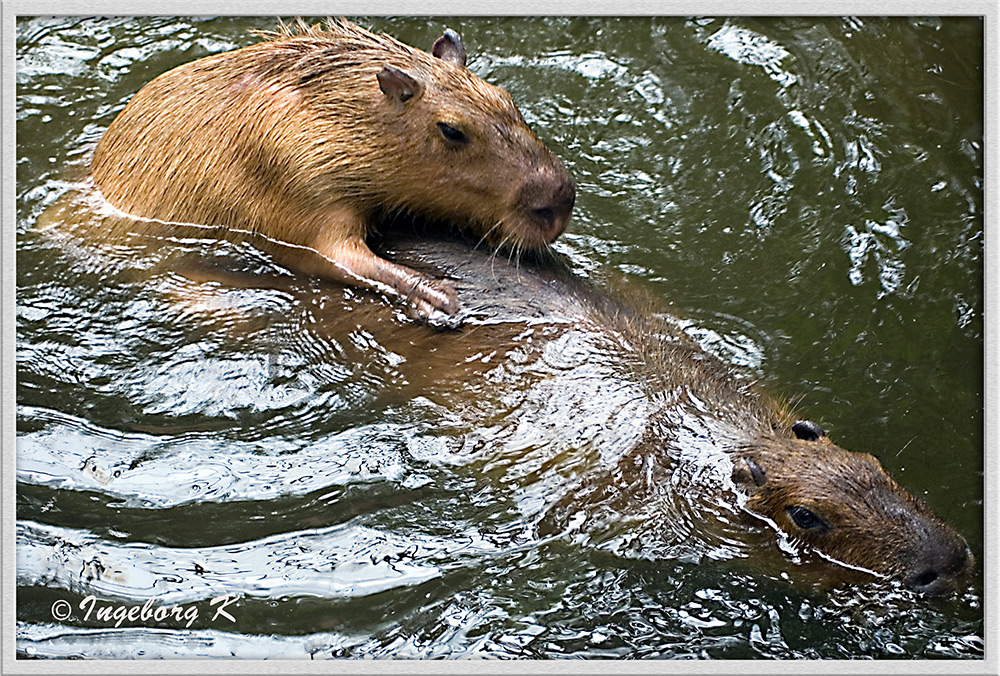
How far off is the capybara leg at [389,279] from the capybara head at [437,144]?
0.25 meters

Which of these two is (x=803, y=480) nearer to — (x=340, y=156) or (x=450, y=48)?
(x=340, y=156)

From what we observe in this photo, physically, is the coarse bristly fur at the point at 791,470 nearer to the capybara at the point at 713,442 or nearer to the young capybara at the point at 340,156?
the capybara at the point at 713,442

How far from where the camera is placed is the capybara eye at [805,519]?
3.98 m

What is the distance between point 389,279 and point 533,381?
2.46 feet

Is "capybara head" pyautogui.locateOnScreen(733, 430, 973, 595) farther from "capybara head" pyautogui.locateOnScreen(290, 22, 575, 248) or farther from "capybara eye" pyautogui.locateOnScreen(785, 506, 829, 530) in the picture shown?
"capybara head" pyautogui.locateOnScreen(290, 22, 575, 248)

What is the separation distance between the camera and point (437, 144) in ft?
15.3

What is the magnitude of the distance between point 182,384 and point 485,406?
124 cm

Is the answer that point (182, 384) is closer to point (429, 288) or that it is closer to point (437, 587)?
point (429, 288)

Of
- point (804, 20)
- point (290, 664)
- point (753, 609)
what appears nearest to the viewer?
point (290, 664)

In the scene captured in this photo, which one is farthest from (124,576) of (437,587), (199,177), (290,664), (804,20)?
(804,20)

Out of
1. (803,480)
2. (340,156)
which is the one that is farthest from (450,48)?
(803,480)

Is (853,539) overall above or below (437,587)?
above

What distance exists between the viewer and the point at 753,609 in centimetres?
383

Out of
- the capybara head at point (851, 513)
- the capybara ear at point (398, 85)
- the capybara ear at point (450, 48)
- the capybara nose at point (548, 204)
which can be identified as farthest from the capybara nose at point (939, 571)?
the capybara ear at point (450, 48)
